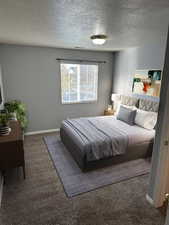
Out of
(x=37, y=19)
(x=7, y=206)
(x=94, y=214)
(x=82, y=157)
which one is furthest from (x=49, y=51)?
(x=94, y=214)

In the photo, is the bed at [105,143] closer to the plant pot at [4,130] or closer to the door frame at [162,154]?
the door frame at [162,154]

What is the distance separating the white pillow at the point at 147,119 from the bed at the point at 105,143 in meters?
0.12

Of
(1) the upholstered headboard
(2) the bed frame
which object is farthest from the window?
(2) the bed frame

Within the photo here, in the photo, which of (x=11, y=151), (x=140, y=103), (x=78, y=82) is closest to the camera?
(x=11, y=151)

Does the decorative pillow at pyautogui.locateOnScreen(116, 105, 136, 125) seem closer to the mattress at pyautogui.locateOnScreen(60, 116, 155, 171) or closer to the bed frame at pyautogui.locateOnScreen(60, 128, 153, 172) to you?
the mattress at pyautogui.locateOnScreen(60, 116, 155, 171)

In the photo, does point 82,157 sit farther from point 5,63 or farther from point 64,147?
point 5,63

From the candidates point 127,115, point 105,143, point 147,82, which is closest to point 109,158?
point 105,143

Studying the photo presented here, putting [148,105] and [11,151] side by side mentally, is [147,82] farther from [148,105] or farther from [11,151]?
[11,151]

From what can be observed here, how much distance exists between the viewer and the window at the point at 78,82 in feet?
14.8

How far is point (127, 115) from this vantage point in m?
3.57

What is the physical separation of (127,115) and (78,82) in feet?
6.57

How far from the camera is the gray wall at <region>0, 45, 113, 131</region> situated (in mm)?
3818

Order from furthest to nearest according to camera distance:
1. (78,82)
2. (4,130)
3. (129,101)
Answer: (78,82) → (129,101) → (4,130)

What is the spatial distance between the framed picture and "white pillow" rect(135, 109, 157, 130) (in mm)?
514
